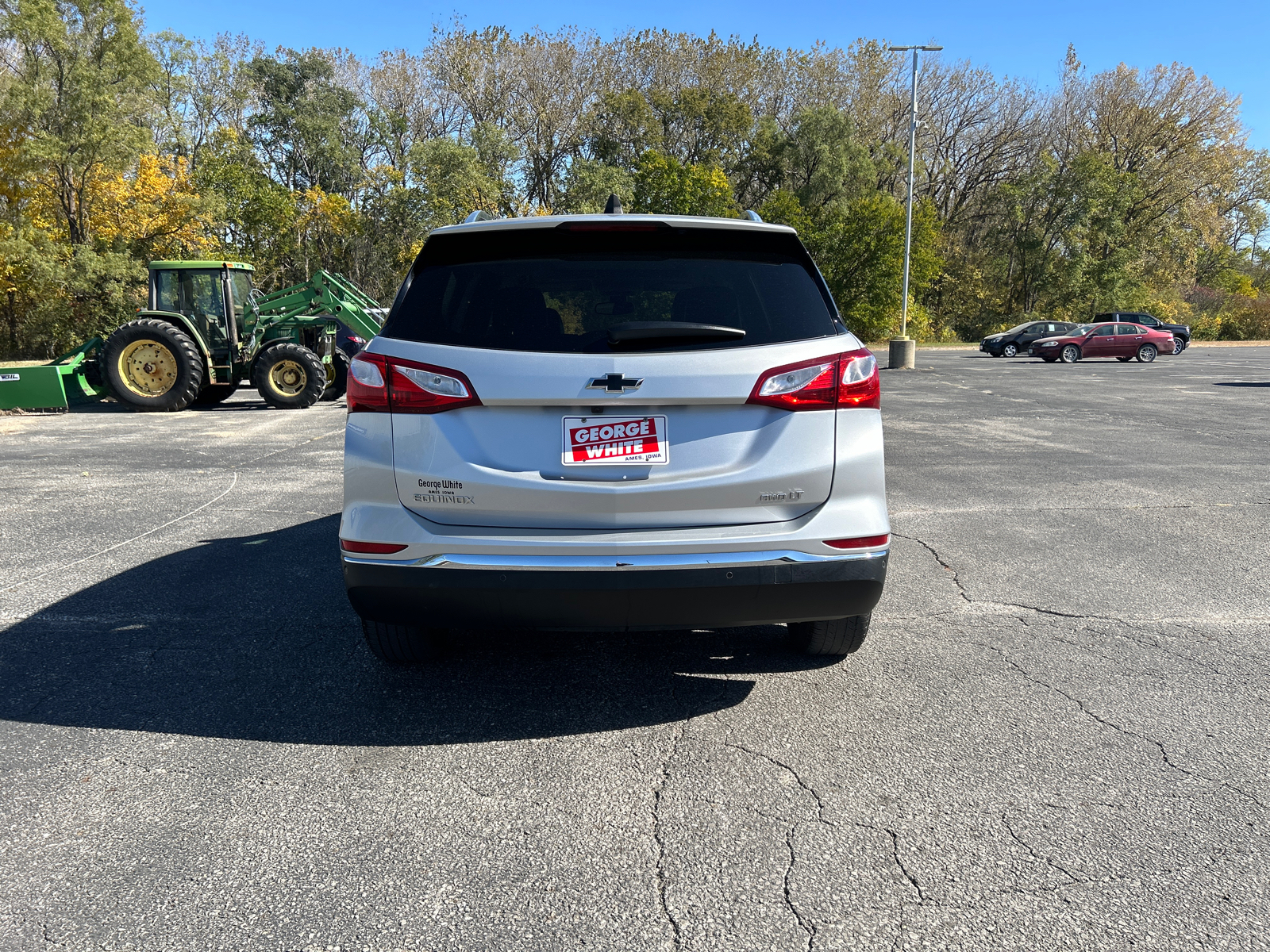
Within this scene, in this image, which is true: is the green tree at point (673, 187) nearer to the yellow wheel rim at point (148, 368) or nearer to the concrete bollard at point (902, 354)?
the concrete bollard at point (902, 354)

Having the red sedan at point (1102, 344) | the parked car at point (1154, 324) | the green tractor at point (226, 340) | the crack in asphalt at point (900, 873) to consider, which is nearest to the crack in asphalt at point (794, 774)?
the crack in asphalt at point (900, 873)

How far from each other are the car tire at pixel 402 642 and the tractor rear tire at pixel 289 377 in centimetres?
1369

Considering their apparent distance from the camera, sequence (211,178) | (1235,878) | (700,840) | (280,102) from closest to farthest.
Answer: (1235,878) → (700,840) → (211,178) → (280,102)

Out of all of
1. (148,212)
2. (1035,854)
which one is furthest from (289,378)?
(148,212)

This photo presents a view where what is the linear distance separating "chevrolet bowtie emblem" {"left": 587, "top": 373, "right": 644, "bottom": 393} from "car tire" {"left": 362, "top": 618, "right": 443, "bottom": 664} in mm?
1369

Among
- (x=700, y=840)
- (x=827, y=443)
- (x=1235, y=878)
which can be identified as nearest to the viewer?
(x=1235, y=878)

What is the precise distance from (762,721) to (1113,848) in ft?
4.08

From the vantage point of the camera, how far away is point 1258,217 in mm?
58156

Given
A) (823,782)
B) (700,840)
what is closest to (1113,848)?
(823,782)

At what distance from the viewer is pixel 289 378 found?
1662 cm

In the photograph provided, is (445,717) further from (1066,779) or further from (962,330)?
(962,330)

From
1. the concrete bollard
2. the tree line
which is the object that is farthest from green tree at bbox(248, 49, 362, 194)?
the concrete bollard

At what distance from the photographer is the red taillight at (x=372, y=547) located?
3.14 meters

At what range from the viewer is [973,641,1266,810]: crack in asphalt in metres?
2.95
